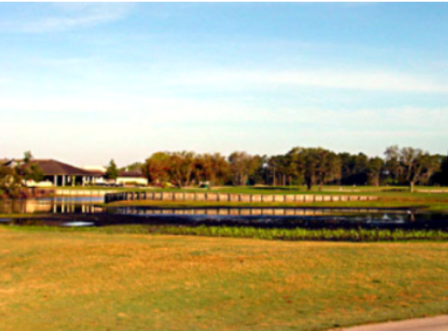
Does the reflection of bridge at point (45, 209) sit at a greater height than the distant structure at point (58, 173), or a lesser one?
lesser

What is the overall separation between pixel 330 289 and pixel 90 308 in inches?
208

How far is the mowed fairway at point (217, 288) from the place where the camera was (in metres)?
10.6

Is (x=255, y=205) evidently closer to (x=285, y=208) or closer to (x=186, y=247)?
(x=285, y=208)

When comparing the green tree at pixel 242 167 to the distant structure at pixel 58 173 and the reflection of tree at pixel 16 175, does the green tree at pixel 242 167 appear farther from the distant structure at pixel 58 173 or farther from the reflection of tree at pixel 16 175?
the reflection of tree at pixel 16 175

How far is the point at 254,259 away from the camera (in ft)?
53.8

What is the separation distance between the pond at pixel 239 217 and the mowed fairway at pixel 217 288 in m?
21.8

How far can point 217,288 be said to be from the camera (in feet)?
42.9

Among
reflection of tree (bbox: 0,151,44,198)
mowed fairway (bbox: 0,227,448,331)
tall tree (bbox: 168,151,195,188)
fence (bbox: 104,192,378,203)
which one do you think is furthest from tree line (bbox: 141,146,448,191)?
mowed fairway (bbox: 0,227,448,331)

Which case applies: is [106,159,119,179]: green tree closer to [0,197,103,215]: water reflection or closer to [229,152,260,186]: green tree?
[229,152,260,186]: green tree

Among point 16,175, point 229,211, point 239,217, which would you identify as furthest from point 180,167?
point 239,217

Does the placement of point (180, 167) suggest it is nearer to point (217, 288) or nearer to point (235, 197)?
point (235, 197)

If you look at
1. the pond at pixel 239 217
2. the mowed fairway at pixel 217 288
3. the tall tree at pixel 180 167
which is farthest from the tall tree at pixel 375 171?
the mowed fairway at pixel 217 288

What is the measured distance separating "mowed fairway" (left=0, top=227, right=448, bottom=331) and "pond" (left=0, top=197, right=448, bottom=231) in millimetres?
21780

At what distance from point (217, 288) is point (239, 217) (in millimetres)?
35130
